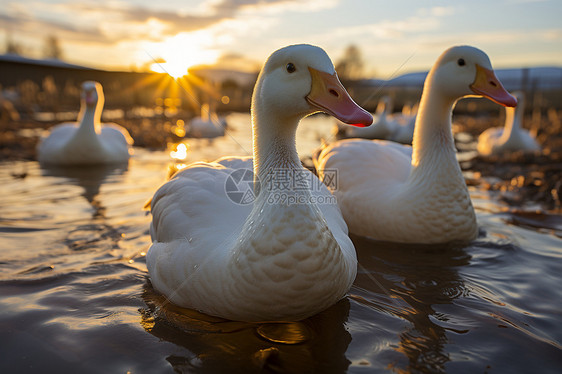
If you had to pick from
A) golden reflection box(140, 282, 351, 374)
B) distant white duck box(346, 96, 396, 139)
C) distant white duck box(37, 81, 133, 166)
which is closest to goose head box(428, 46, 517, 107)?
golden reflection box(140, 282, 351, 374)

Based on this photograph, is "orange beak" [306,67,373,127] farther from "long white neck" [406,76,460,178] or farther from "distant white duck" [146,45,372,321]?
"long white neck" [406,76,460,178]

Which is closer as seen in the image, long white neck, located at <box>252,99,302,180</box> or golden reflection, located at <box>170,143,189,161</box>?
long white neck, located at <box>252,99,302,180</box>

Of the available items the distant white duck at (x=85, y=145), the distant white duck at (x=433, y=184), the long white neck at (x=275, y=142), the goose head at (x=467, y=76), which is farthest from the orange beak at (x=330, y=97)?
the distant white duck at (x=85, y=145)

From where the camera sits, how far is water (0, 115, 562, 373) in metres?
2.42

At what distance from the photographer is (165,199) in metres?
3.36

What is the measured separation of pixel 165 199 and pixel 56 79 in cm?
4528

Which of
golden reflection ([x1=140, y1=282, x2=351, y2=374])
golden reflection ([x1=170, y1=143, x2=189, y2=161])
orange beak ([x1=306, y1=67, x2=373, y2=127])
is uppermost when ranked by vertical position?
orange beak ([x1=306, y1=67, x2=373, y2=127])

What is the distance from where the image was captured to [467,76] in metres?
4.07

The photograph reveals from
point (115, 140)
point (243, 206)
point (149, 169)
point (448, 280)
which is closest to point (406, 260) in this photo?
point (448, 280)

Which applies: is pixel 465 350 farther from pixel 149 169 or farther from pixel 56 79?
pixel 56 79

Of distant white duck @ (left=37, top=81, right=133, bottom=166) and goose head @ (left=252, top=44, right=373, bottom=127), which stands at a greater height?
goose head @ (left=252, top=44, right=373, bottom=127)

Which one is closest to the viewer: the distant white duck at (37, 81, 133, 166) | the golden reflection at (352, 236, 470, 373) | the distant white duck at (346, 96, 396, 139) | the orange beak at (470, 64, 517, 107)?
the golden reflection at (352, 236, 470, 373)

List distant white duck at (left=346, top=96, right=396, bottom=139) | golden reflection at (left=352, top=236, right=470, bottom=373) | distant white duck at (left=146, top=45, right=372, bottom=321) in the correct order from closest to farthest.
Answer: distant white duck at (left=146, top=45, right=372, bottom=321), golden reflection at (left=352, top=236, right=470, bottom=373), distant white duck at (left=346, top=96, right=396, bottom=139)

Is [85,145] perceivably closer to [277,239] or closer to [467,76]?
[467,76]
